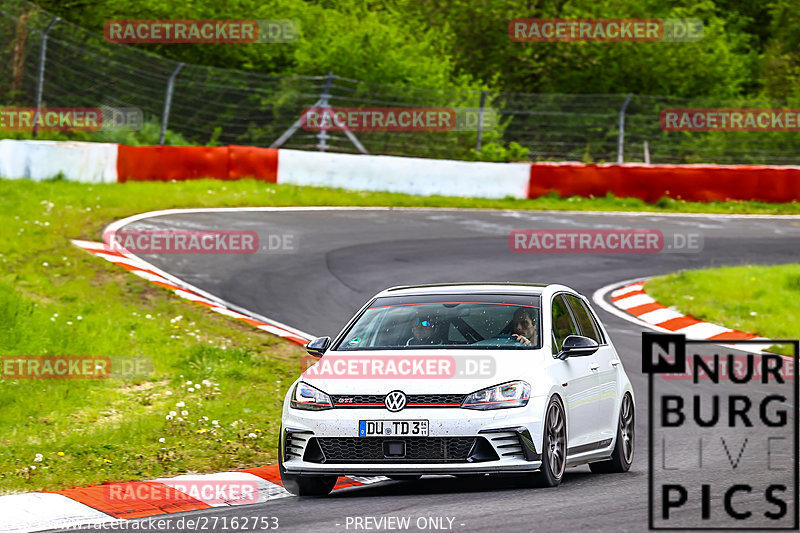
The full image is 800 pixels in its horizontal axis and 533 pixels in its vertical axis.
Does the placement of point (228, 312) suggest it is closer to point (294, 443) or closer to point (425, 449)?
point (294, 443)

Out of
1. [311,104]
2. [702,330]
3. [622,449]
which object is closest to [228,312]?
[702,330]

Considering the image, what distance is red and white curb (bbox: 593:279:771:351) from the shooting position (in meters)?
15.7

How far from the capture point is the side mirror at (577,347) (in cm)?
849

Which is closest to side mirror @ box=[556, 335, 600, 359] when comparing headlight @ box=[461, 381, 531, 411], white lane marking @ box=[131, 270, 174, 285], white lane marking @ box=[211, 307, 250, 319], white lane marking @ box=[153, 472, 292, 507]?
headlight @ box=[461, 381, 531, 411]

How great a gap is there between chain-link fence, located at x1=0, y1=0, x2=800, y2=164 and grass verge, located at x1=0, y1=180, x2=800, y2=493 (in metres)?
8.56

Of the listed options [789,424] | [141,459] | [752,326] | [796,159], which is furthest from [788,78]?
[141,459]

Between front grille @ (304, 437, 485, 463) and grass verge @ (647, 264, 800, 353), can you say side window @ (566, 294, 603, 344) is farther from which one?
grass verge @ (647, 264, 800, 353)

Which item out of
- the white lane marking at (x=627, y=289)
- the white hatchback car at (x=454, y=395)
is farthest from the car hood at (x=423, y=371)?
the white lane marking at (x=627, y=289)

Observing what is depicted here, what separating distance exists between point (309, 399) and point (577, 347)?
1.81 meters

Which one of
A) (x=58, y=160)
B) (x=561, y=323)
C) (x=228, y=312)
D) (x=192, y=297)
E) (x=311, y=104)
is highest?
(x=311, y=104)

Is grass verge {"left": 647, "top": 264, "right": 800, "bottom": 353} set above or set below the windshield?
below

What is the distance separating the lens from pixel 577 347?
8508mm

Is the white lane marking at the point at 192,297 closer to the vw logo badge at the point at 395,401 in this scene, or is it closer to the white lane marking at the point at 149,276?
the white lane marking at the point at 149,276

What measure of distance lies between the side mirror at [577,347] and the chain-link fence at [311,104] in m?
20.8
